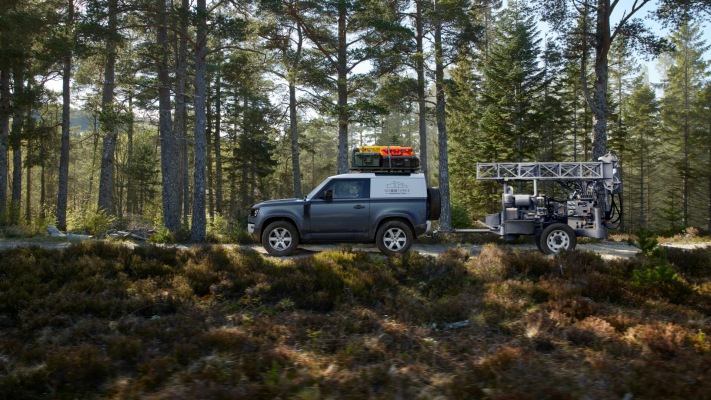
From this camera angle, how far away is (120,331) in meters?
6.14

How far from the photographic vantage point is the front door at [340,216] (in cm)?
1074

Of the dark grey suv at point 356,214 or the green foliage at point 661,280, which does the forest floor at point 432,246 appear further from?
the green foliage at point 661,280

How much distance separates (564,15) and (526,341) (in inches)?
596

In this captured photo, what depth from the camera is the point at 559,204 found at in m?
11.3

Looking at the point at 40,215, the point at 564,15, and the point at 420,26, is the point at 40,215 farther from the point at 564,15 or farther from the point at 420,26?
the point at 564,15

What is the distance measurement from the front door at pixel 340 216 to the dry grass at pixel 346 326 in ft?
3.43

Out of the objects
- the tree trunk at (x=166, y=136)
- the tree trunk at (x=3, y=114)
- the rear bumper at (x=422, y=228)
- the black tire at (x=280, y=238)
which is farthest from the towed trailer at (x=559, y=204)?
the tree trunk at (x=3, y=114)

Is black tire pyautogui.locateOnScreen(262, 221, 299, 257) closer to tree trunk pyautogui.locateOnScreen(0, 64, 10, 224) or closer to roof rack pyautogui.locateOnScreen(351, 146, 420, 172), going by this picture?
roof rack pyautogui.locateOnScreen(351, 146, 420, 172)

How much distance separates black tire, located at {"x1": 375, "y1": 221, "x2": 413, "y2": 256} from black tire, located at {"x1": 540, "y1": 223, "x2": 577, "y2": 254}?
11.1ft

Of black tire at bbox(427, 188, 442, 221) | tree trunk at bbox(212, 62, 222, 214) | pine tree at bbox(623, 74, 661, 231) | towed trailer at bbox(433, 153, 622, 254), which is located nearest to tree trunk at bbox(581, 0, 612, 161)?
towed trailer at bbox(433, 153, 622, 254)

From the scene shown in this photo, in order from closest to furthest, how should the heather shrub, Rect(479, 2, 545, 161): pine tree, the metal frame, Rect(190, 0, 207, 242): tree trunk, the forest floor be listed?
the heather shrub → the metal frame → the forest floor → Rect(190, 0, 207, 242): tree trunk → Rect(479, 2, 545, 161): pine tree

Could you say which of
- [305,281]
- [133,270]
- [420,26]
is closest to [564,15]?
[420,26]

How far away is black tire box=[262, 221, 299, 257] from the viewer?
35.5 ft

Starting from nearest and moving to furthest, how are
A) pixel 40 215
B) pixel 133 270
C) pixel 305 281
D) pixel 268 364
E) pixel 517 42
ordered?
pixel 268 364, pixel 305 281, pixel 133 270, pixel 40 215, pixel 517 42
